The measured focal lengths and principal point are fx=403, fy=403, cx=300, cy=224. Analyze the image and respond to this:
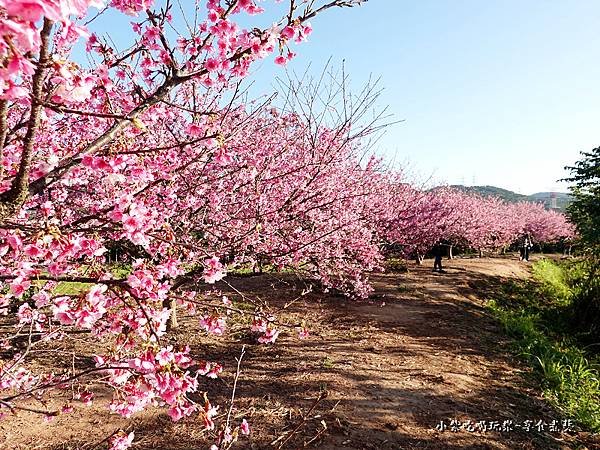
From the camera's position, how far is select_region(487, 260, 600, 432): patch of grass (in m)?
6.46

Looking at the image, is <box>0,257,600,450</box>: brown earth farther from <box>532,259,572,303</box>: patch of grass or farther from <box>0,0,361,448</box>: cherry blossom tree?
<box>532,259,572,303</box>: patch of grass

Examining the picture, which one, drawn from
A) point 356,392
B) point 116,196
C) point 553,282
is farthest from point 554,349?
point 553,282

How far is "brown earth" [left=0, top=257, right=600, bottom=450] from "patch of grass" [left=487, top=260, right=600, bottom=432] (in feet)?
1.20

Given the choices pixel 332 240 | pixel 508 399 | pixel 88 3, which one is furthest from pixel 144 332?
pixel 332 240

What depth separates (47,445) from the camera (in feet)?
13.8

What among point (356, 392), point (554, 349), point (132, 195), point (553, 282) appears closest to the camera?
point (132, 195)

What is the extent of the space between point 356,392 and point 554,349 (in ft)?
19.5

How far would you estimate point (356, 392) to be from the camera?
5711mm

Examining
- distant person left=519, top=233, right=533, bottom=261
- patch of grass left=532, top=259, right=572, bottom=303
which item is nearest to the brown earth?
patch of grass left=532, top=259, right=572, bottom=303

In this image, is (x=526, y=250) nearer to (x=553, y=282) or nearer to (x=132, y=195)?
(x=553, y=282)

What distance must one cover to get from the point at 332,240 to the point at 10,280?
7.20 meters

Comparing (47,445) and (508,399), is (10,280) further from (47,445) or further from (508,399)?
(508,399)

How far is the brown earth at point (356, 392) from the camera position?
14.8 feet

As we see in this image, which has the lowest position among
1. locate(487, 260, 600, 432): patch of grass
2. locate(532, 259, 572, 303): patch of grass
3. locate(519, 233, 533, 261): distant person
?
locate(487, 260, 600, 432): patch of grass
